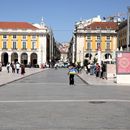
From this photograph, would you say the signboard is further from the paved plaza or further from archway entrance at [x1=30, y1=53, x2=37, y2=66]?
archway entrance at [x1=30, y1=53, x2=37, y2=66]

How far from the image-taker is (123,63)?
108ft

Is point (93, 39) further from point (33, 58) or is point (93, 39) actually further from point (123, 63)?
point (123, 63)

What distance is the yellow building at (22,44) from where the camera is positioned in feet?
496

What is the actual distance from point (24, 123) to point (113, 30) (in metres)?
143

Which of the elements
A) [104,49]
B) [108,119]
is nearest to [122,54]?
[108,119]

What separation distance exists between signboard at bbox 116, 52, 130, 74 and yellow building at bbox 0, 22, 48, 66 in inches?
4649

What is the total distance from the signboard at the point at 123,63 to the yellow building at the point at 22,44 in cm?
A: 11808

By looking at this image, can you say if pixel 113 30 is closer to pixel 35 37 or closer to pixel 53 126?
pixel 35 37

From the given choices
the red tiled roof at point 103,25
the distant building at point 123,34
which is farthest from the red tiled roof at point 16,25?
the distant building at point 123,34

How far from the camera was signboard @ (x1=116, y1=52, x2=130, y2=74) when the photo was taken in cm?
3297

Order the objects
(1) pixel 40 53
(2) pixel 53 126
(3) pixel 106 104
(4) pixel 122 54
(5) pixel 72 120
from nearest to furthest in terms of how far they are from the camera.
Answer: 1. (2) pixel 53 126
2. (5) pixel 72 120
3. (3) pixel 106 104
4. (4) pixel 122 54
5. (1) pixel 40 53

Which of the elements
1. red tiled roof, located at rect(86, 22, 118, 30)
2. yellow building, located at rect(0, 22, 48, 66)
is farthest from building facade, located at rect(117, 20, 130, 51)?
yellow building, located at rect(0, 22, 48, 66)

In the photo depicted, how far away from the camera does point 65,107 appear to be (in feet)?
50.0

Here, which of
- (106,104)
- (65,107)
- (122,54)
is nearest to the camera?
(65,107)
